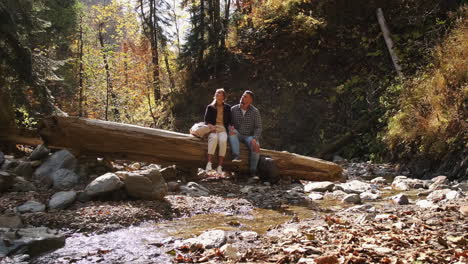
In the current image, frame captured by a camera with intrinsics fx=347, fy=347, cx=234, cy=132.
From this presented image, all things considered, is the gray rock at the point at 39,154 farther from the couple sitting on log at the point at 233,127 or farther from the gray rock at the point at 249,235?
the gray rock at the point at 249,235

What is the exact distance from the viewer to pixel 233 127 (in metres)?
8.19

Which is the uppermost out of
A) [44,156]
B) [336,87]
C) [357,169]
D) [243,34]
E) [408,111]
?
[243,34]

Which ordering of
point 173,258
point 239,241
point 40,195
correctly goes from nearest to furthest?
point 173,258
point 239,241
point 40,195

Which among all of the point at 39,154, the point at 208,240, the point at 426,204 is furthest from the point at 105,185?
the point at 426,204

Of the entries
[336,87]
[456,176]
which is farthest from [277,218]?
[336,87]

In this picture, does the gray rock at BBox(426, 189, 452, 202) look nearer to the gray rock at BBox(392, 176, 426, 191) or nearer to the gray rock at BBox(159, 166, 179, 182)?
the gray rock at BBox(392, 176, 426, 191)

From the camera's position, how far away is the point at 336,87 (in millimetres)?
13695

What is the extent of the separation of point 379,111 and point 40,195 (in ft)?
34.1

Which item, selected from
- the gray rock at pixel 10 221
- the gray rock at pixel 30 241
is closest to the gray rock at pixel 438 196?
the gray rock at pixel 30 241

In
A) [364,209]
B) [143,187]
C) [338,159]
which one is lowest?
[338,159]

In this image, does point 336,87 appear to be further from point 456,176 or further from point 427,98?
point 456,176

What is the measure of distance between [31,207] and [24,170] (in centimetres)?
238

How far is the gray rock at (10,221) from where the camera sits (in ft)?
13.2

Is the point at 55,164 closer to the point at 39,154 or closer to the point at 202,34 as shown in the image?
the point at 39,154
